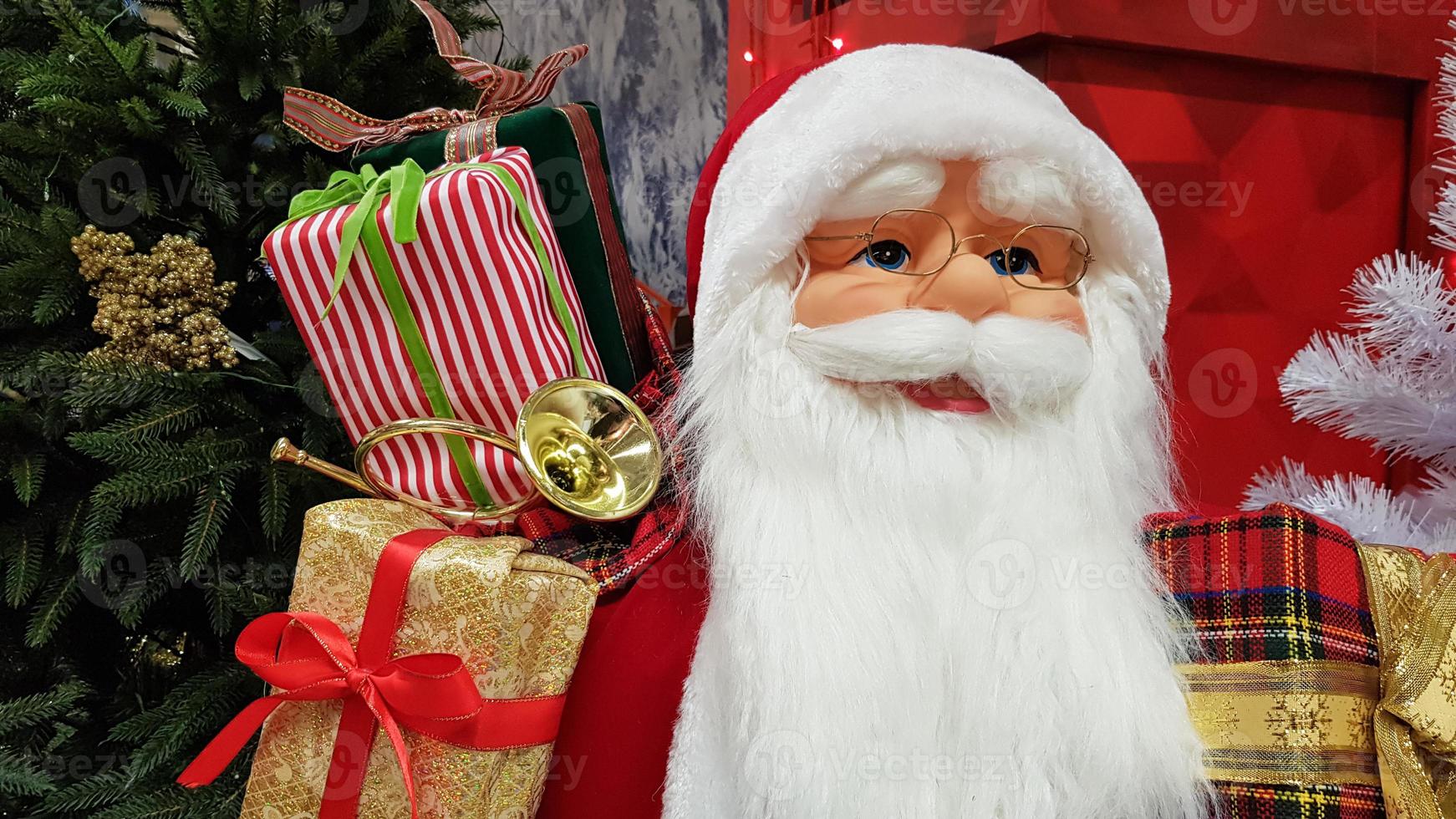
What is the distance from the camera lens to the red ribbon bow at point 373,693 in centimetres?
94

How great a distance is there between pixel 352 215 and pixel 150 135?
0.40 meters

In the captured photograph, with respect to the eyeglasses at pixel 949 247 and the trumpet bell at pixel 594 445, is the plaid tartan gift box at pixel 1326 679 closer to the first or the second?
the eyeglasses at pixel 949 247

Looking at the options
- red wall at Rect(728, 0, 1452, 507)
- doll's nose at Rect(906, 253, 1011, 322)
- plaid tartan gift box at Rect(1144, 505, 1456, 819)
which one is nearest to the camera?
plaid tartan gift box at Rect(1144, 505, 1456, 819)

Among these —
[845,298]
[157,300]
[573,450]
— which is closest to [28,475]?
[157,300]

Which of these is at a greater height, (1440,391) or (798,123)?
(798,123)

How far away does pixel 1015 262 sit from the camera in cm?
112

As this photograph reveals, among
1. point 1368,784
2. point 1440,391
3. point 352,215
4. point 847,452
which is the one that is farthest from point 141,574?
point 1440,391

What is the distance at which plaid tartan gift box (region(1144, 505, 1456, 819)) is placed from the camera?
0.90 m

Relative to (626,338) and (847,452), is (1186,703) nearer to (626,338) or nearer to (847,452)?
(847,452)

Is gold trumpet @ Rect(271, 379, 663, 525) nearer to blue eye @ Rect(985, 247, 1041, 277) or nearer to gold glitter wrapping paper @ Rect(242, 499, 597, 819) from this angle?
gold glitter wrapping paper @ Rect(242, 499, 597, 819)

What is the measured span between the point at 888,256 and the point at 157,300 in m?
1.07

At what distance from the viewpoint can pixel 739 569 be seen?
1.01 m

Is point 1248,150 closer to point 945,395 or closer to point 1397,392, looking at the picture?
point 1397,392

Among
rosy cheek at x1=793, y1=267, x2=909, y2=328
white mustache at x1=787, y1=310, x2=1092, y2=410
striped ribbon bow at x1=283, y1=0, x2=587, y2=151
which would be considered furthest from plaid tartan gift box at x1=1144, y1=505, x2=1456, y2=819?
striped ribbon bow at x1=283, y1=0, x2=587, y2=151
